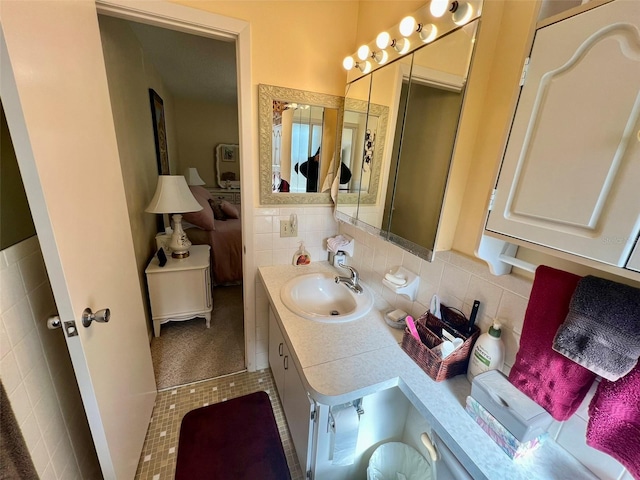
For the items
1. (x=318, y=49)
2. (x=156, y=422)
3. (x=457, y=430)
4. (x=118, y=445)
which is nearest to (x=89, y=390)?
(x=118, y=445)

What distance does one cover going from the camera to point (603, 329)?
49 centimetres

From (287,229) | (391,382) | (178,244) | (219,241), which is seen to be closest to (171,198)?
(178,244)

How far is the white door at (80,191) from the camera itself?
0.62 meters

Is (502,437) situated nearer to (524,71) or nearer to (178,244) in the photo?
(524,71)

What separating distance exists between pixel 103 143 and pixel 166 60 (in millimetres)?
2277

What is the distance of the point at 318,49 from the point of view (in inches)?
53.3

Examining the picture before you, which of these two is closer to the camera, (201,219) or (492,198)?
(492,198)

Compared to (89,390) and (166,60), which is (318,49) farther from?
(166,60)

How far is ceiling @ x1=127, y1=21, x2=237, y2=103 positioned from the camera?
6.93ft

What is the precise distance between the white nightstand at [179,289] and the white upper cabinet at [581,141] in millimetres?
2061

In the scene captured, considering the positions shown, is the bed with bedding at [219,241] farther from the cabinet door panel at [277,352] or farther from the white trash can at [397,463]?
the white trash can at [397,463]

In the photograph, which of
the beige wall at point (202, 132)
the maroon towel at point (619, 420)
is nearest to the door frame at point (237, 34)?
the maroon towel at point (619, 420)

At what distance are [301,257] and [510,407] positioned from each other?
119 cm

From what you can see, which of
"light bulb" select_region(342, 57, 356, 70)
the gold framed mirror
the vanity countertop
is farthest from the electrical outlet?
"light bulb" select_region(342, 57, 356, 70)
